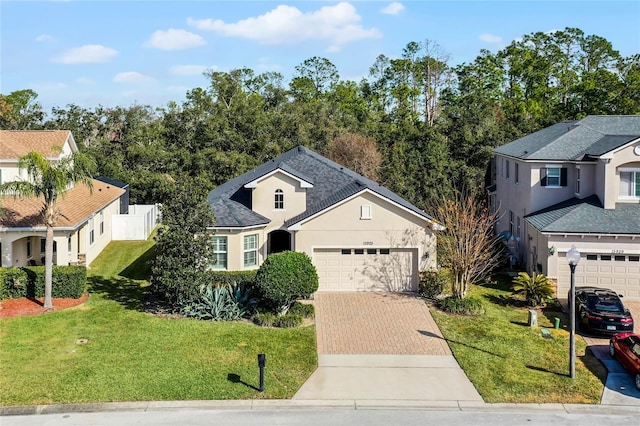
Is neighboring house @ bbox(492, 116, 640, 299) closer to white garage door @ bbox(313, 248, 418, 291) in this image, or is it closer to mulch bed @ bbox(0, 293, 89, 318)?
white garage door @ bbox(313, 248, 418, 291)

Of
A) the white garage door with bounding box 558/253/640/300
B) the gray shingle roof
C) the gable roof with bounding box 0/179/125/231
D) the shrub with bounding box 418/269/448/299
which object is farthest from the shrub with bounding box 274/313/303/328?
the white garage door with bounding box 558/253/640/300

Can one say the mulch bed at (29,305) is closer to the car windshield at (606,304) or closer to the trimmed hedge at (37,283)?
the trimmed hedge at (37,283)

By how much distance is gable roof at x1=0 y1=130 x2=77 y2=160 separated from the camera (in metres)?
28.9

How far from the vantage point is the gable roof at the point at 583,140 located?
26.7m

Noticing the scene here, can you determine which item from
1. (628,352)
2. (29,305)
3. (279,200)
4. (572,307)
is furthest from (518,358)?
(29,305)

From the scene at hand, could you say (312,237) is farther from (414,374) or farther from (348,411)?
(348,411)

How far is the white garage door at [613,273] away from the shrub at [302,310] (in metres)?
11.0

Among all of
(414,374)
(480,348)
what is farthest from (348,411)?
(480,348)

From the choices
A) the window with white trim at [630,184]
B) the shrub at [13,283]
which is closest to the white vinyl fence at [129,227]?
the shrub at [13,283]

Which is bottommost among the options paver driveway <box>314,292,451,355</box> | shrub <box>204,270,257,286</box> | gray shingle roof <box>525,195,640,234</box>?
paver driveway <box>314,292,451,355</box>

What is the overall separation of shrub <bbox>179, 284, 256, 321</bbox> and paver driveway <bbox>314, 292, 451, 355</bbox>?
2.81 meters

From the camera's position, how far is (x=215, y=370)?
1669cm

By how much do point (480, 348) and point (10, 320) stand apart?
16.3 m

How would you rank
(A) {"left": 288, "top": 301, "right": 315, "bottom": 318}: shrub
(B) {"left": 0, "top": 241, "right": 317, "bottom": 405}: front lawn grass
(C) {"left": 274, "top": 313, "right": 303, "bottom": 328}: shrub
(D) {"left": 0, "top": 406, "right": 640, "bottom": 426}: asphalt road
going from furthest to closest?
(A) {"left": 288, "top": 301, "right": 315, "bottom": 318}: shrub → (C) {"left": 274, "top": 313, "right": 303, "bottom": 328}: shrub → (B) {"left": 0, "top": 241, "right": 317, "bottom": 405}: front lawn grass → (D) {"left": 0, "top": 406, "right": 640, "bottom": 426}: asphalt road
